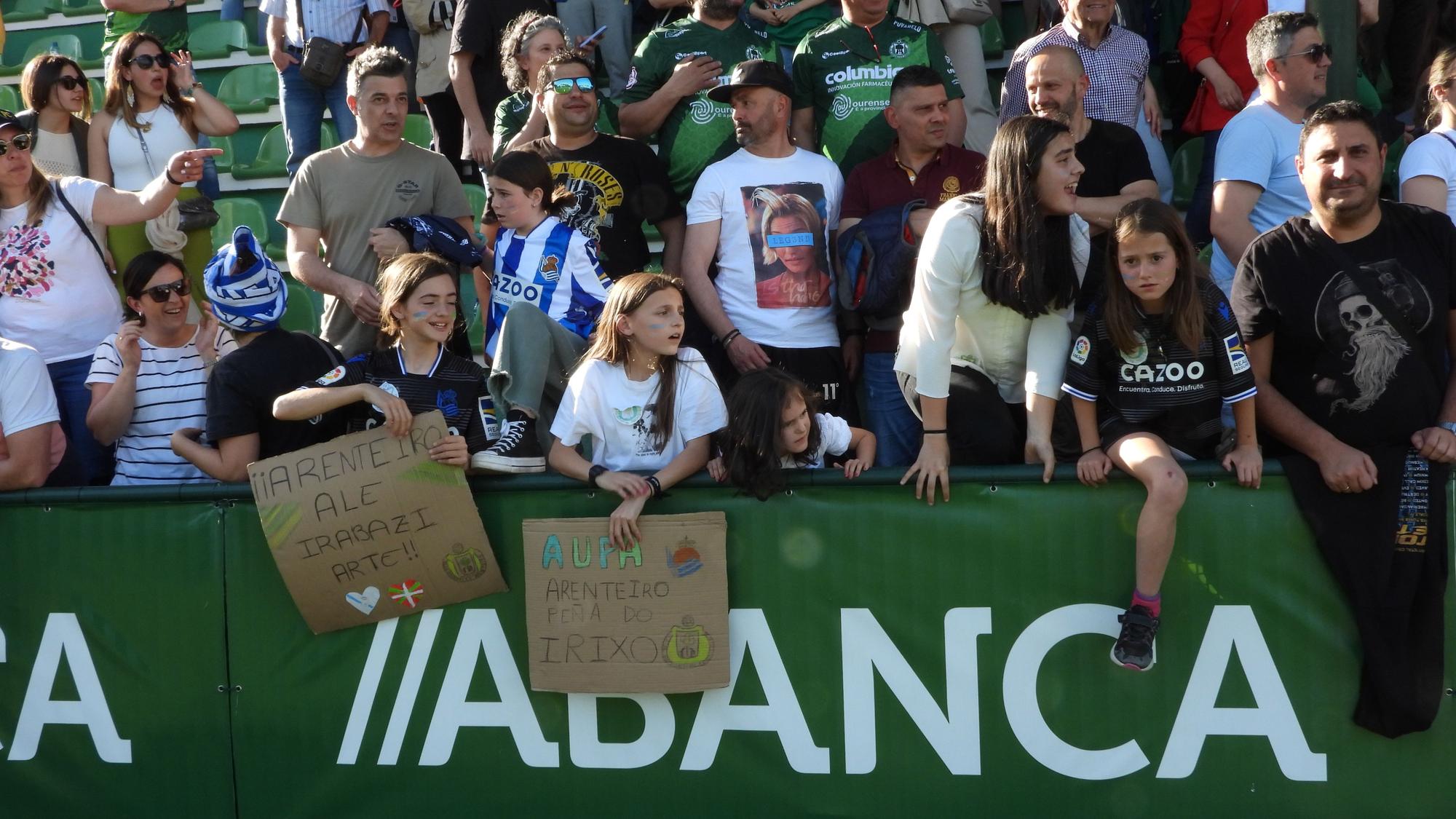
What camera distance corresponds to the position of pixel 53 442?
4.54m

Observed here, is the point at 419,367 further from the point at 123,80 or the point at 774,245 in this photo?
the point at 123,80

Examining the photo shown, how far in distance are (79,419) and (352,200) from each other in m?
1.29

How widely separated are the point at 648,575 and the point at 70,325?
2756 millimetres

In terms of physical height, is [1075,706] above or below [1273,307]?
below

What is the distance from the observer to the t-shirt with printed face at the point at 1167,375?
3676mm

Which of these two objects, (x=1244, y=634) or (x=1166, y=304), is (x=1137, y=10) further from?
(x=1244, y=634)

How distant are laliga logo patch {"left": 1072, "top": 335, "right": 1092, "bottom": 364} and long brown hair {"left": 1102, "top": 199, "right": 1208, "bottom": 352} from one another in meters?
0.07

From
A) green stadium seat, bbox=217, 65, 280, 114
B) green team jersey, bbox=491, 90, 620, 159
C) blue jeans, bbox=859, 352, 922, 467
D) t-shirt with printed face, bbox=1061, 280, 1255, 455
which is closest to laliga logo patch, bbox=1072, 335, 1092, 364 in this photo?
t-shirt with printed face, bbox=1061, 280, 1255, 455

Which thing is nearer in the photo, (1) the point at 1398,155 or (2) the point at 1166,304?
(2) the point at 1166,304

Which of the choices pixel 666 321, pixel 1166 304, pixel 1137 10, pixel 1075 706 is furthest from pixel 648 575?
pixel 1137 10

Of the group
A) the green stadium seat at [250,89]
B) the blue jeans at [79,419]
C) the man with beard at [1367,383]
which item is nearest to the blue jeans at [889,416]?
the man with beard at [1367,383]

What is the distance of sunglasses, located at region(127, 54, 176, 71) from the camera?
21.0ft

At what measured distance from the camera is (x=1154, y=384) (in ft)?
12.3

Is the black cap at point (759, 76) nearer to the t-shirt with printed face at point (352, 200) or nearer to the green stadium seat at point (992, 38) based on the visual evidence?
the t-shirt with printed face at point (352, 200)
